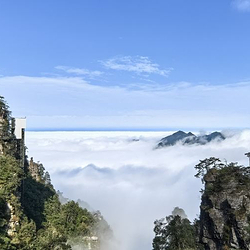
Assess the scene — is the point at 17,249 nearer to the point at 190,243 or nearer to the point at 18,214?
the point at 18,214

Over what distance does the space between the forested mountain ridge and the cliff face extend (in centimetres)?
2163

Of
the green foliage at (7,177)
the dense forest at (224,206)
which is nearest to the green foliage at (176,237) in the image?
the dense forest at (224,206)

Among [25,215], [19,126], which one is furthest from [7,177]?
[19,126]

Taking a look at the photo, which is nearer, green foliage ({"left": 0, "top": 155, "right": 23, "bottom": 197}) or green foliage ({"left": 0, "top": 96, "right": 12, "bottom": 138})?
green foliage ({"left": 0, "top": 155, "right": 23, "bottom": 197})

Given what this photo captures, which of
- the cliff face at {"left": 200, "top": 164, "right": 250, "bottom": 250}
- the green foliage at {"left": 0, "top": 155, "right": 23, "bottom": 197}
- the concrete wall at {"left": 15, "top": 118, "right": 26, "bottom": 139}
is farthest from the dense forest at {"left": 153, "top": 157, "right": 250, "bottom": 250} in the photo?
the concrete wall at {"left": 15, "top": 118, "right": 26, "bottom": 139}

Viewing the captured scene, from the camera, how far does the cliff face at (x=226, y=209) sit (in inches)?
1179

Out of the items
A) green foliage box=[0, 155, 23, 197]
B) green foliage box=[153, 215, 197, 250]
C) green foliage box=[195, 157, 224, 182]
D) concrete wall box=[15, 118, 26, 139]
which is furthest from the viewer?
concrete wall box=[15, 118, 26, 139]

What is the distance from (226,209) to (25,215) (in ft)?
105

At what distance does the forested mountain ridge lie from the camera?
3828 centimetres

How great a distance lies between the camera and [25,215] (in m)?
48.3

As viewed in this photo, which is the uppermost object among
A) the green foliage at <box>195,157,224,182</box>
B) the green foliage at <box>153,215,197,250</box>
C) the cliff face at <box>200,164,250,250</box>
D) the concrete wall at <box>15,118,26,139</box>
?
the concrete wall at <box>15,118,26,139</box>

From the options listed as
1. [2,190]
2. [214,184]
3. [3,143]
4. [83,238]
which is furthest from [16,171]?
[83,238]

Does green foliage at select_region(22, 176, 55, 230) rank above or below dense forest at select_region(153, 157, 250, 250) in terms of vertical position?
below

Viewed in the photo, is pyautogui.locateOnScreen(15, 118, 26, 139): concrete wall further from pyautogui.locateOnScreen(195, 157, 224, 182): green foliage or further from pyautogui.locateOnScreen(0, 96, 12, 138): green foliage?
pyautogui.locateOnScreen(195, 157, 224, 182): green foliage
